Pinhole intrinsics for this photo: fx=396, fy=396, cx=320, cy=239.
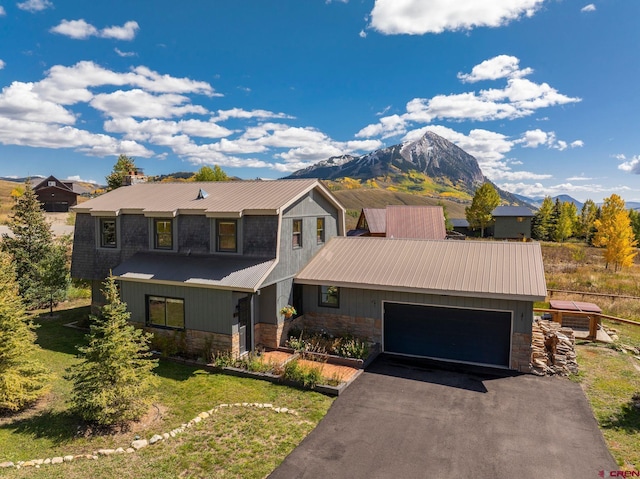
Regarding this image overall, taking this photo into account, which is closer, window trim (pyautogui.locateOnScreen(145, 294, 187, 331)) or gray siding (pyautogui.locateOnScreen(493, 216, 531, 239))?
window trim (pyautogui.locateOnScreen(145, 294, 187, 331))

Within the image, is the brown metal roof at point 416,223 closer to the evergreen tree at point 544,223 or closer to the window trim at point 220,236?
the window trim at point 220,236

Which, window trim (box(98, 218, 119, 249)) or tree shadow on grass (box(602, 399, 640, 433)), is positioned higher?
window trim (box(98, 218, 119, 249))

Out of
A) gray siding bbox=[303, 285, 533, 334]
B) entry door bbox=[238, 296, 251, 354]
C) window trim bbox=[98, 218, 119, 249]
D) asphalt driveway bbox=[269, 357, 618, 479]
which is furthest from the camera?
window trim bbox=[98, 218, 119, 249]

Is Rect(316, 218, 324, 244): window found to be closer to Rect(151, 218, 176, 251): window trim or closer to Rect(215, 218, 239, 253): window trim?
Rect(215, 218, 239, 253): window trim

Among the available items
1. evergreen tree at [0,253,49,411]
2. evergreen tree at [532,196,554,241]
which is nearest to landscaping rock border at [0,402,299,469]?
evergreen tree at [0,253,49,411]

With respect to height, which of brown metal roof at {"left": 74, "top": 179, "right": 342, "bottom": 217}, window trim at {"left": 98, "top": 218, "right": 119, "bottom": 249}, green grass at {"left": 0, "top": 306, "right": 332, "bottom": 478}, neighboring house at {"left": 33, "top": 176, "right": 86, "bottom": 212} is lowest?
green grass at {"left": 0, "top": 306, "right": 332, "bottom": 478}

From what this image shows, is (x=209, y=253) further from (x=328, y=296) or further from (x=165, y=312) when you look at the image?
(x=328, y=296)

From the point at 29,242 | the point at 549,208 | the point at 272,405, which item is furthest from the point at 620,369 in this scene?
the point at 549,208

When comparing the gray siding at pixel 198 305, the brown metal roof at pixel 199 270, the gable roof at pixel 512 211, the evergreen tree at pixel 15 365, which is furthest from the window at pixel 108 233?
the gable roof at pixel 512 211
